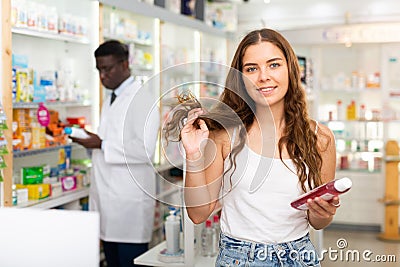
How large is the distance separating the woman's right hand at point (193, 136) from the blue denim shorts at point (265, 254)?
0.32m

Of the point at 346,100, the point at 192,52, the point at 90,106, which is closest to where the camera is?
the point at 90,106

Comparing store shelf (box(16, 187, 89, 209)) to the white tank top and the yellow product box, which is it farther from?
the white tank top

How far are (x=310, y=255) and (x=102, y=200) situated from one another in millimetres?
2201

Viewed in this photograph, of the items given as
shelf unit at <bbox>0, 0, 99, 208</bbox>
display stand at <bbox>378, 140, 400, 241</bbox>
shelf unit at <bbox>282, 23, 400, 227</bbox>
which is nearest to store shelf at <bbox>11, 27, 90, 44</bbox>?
shelf unit at <bbox>0, 0, 99, 208</bbox>

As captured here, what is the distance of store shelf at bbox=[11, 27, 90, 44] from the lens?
12.5ft

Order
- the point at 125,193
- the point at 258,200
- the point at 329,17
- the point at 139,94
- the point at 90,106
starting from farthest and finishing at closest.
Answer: the point at 329,17, the point at 90,106, the point at 125,193, the point at 139,94, the point at 258,200

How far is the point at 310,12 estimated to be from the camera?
7.98 meters

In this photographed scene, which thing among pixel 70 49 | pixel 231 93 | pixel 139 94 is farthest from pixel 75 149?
pixel 231 93

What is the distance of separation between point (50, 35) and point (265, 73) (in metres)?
2.58

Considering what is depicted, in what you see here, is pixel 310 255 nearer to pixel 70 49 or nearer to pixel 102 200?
pixel 102 200

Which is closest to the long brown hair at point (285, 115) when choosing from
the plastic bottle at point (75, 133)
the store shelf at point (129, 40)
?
the plastic bottle at point (75, 133)

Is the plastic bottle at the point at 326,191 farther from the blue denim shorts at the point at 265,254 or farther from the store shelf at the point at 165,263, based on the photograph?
the store shelf at the point at 165,263

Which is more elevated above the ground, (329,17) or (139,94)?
(329,17)

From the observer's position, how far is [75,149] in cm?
466
